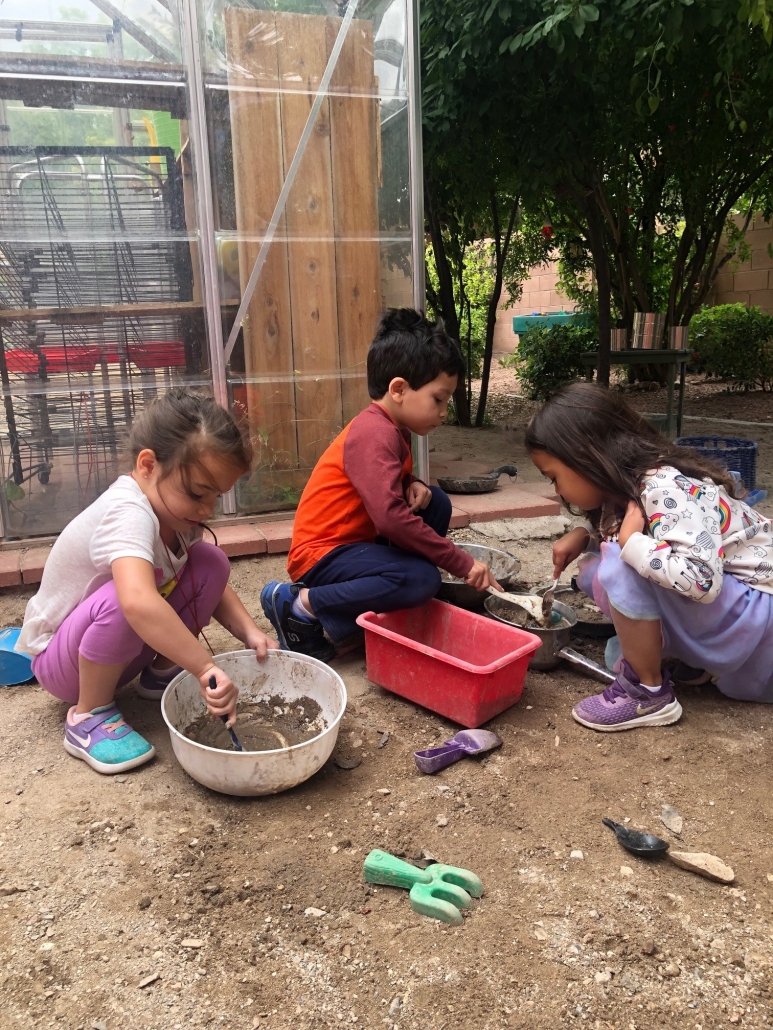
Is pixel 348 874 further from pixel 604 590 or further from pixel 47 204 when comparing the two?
pixel 47 204

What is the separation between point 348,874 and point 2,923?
1.97 ft

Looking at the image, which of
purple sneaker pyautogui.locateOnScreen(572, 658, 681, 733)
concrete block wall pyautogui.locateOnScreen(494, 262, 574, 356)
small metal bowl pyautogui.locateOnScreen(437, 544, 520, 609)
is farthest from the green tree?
concrete block wall pyautogui.locateOnScreen(494, 262, 574, 356)

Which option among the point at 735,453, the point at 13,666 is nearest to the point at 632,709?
the point at 13,666

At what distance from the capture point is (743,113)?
557cm

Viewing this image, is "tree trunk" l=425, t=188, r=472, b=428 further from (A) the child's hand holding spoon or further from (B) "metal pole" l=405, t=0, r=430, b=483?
(A) the child's hand holding spoon

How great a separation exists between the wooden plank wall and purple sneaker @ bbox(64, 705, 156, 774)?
1.92m

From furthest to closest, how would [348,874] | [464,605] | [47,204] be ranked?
[47,204] < [464,605] < [348,874]

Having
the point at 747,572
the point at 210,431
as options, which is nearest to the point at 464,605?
the point at 747,572

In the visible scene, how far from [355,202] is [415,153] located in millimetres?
352

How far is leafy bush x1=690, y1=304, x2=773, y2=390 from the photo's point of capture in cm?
867

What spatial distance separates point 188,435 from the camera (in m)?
1.81

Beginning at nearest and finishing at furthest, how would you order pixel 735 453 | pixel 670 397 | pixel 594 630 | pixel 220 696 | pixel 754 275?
pixel 220 696, pixel 594 630, pixel 735 453, pixel 670 397, pixel 754 275

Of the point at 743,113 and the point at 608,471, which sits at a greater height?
the point at 743,113

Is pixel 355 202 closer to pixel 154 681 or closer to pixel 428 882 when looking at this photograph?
pixel 154 681
